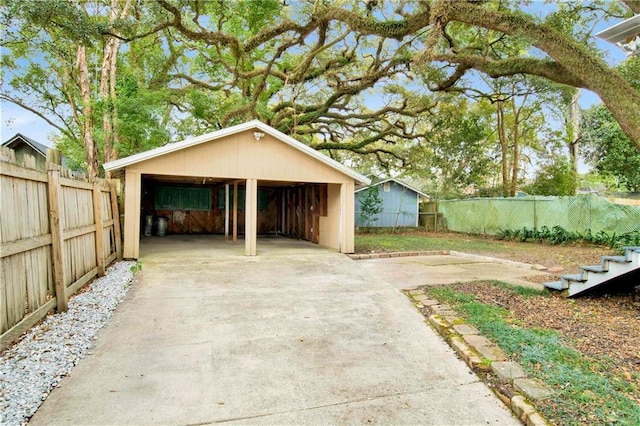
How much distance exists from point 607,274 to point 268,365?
4560mm

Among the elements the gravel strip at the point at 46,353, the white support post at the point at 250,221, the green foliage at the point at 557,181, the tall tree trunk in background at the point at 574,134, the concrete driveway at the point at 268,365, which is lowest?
the concrete driveway at the point at 268,365

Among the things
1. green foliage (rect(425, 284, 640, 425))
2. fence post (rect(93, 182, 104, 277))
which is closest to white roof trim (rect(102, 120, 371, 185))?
fence post (rect(93, 182, 104, 277))

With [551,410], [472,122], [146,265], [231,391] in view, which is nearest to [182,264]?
[146,265]

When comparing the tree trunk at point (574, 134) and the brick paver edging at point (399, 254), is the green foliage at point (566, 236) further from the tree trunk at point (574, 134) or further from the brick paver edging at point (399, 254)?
the tree trunk at point (574, 134)

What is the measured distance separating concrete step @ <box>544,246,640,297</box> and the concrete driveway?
8.09 feet

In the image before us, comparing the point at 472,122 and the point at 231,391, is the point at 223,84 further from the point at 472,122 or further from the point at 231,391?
the point at 231,391

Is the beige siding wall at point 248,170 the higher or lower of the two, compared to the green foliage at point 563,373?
higher

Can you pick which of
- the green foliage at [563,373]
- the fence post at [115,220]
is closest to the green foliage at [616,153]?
the green foliage at [563,373]

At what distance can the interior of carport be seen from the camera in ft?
43.1

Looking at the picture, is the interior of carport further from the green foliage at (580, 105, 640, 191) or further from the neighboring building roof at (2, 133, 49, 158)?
the green foliage at (580, 105, 640, 191)

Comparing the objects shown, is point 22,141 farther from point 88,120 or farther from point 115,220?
point 115,220

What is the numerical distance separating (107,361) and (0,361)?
77cm

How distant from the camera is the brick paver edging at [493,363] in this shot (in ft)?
8.68

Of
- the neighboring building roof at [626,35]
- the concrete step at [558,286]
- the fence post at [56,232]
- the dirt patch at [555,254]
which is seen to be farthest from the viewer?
the dirt patch at [555,254]
